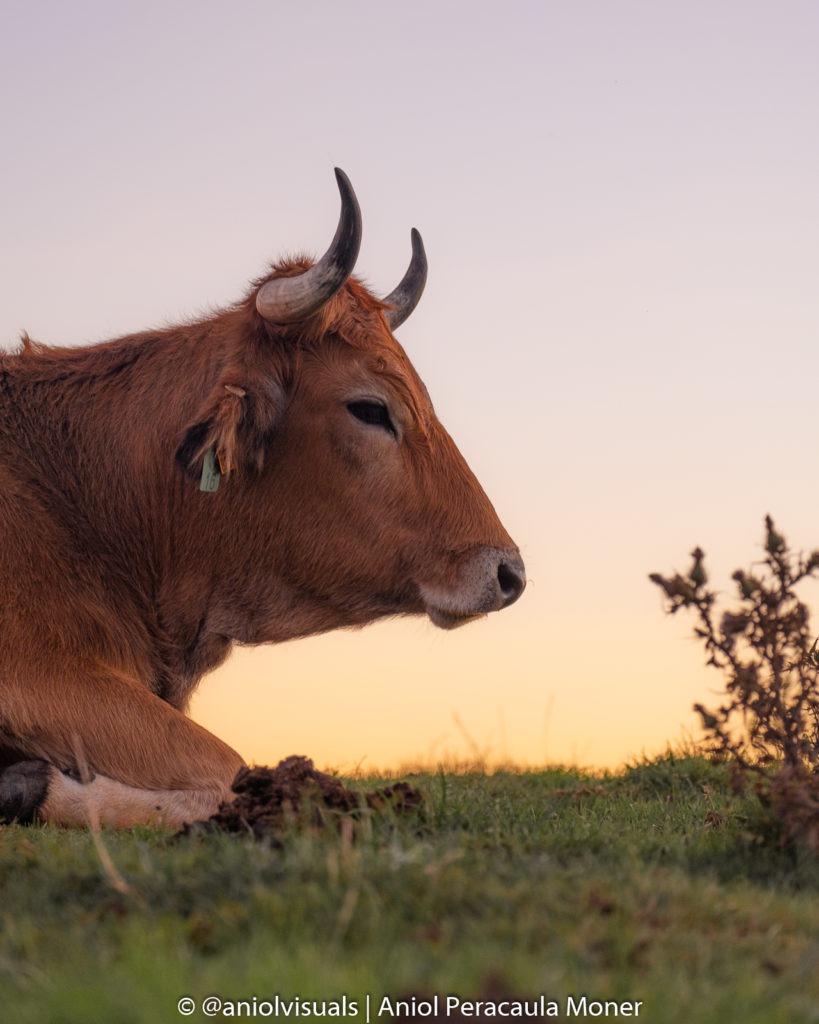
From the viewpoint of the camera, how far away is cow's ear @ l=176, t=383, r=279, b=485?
245 inches

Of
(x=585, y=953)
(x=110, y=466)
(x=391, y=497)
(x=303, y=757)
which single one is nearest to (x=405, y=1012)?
(x=585, y=953)

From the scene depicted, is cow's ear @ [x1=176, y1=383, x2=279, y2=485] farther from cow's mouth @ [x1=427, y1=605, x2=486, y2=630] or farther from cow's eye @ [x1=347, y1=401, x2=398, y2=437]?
cow's mouth @ [x1=427, y1=605, x2=486, y2=630]

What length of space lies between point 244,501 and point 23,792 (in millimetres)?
1908

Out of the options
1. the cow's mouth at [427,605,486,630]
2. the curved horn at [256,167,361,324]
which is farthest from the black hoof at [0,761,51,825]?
the curved horn at [256,167,361,324]

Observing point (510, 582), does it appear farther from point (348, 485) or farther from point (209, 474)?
point (209, 474)

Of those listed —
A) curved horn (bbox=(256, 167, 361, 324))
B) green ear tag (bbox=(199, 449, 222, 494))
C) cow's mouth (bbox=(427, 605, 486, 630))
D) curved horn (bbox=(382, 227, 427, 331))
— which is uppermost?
curved horn (bbox=(382, 227, 427, 331))

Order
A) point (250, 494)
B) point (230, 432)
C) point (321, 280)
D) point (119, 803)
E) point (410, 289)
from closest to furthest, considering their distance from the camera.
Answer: point (119, 803), point (230, 432), point (321, 280), point (250, 494), point (410, 289)

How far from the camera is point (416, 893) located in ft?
8.96

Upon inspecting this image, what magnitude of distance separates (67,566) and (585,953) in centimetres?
463

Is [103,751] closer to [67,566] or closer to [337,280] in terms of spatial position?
[67,566]

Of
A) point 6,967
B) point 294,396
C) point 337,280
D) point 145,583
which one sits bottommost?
point 6,967

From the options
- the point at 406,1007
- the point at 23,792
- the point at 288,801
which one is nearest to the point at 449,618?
the point at 23,792

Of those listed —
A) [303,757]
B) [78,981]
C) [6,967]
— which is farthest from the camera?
[303,757]

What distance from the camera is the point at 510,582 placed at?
21.8 feet
